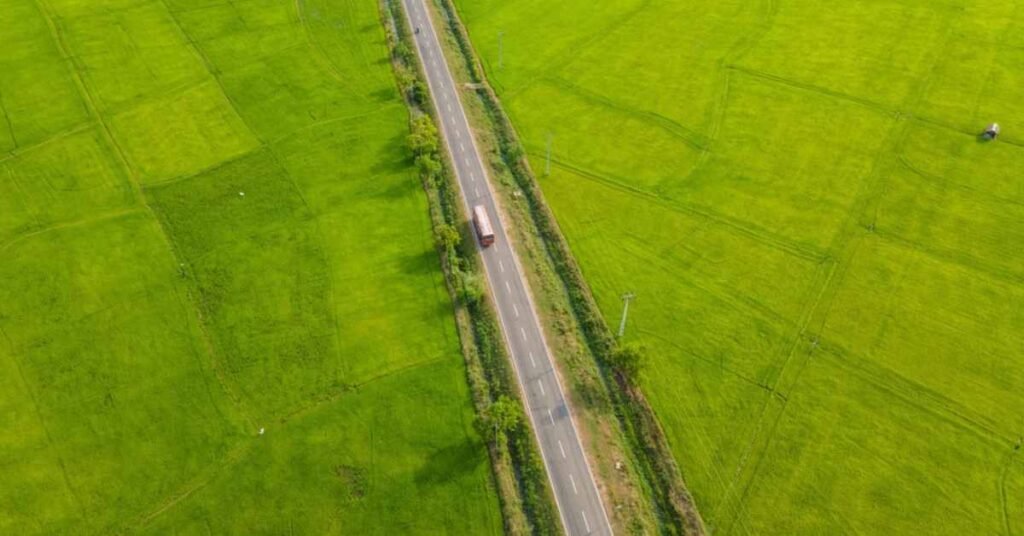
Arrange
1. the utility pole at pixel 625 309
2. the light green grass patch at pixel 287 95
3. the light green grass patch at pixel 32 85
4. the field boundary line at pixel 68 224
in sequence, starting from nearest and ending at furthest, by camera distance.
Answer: the utility pole at pixel 625 309, the field boundary line at pixel 68 224, the light green grass patch at pixel 32 85, the light green grass patch at pixel 287 95

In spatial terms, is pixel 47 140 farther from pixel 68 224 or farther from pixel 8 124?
pixel 68 224

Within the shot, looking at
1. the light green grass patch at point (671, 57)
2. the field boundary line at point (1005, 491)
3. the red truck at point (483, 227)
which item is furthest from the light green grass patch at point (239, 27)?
the field boundary line at point (1005, 491)

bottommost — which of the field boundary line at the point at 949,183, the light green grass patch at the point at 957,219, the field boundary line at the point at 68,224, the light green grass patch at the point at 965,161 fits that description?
the field boundary line at the point at 68,224

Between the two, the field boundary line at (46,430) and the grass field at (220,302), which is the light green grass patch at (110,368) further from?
the grass field at (220,302)

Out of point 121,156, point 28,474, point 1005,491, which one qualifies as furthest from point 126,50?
point 1005,491

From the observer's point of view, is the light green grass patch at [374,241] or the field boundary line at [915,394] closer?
the field boundary line at [915,394]

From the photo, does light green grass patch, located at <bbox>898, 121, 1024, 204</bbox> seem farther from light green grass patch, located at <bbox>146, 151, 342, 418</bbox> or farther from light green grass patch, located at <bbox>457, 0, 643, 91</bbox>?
light green grass patch, located at <bbox>146, 151, 342, 418</bbox>

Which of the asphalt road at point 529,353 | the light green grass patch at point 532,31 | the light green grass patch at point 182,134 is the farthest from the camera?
the light green grass patch at point 532,31
